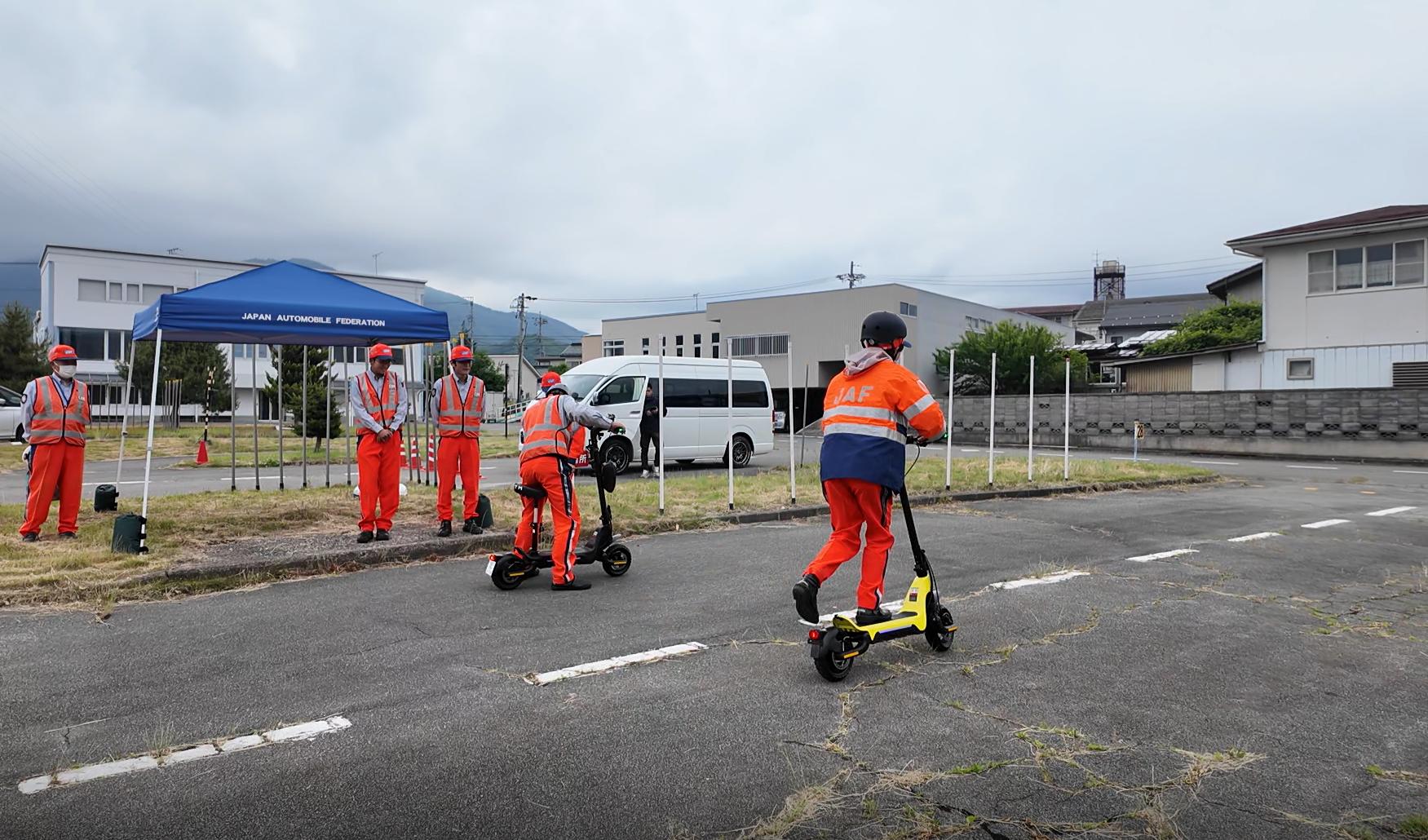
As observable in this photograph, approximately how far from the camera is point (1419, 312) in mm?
26406

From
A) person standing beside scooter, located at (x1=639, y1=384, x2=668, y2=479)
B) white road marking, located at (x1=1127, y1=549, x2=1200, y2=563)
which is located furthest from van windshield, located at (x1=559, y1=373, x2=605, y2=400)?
white road marking, located at (x1=1127, y1=549, x2=1200, y2=563)

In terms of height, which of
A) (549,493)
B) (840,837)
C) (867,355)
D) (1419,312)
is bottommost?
(840,837)

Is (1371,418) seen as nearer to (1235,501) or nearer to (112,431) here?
(1235,501)

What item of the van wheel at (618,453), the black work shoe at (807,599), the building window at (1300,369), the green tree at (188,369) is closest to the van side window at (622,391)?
the van wheel at (618,453)

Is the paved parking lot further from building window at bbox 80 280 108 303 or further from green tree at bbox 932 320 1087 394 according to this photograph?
building window at bbox 80 280 108 303

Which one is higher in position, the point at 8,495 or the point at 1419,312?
the point at 1419,312

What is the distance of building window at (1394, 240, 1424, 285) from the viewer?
2653 centimetres

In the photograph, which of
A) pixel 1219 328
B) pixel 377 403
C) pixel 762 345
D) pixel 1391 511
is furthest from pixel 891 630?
pixel 762 345

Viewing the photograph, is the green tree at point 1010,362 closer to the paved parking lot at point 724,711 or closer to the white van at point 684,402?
the white van at point 684,402

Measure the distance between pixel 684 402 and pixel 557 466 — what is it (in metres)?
11.8

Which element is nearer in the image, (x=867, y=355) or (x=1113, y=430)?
(x=867, y=355)

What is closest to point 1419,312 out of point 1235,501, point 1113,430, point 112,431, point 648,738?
point 1113,430

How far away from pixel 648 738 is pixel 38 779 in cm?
232

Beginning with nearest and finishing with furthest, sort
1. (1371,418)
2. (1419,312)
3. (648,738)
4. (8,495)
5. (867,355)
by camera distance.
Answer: (648,738) → (867,355) → (8,495) → (1371,418) → (1419,312)
